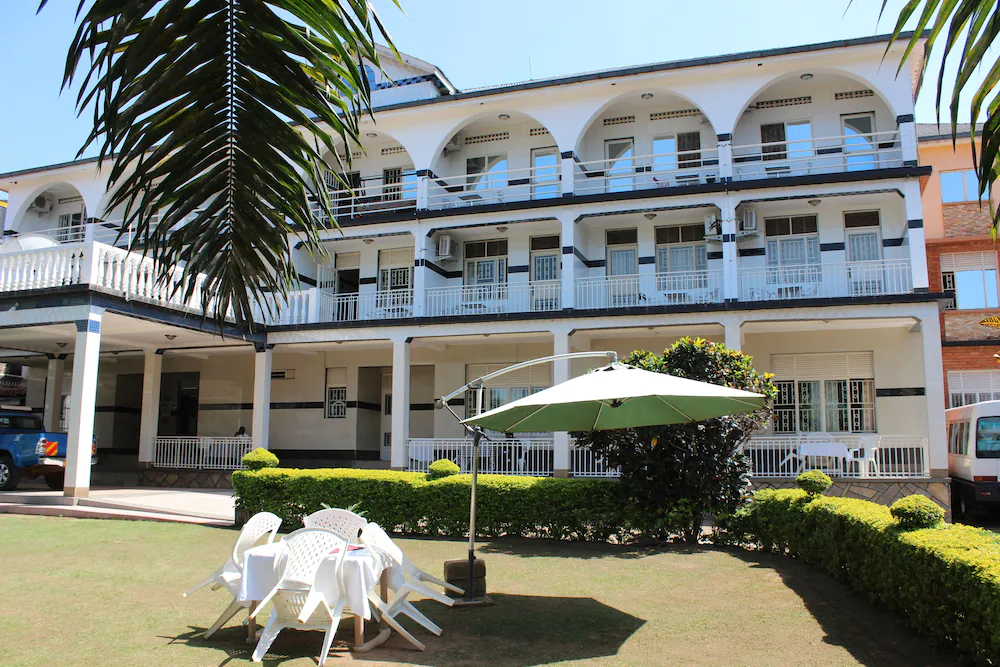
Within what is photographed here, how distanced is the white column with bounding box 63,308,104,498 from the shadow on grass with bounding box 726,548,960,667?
12.6 meters

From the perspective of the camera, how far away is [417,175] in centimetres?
2081

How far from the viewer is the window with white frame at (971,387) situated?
22375 mm

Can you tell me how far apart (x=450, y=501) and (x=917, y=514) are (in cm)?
712

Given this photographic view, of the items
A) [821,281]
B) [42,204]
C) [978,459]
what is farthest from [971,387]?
[42,204]

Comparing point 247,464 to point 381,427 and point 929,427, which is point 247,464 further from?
point 929,427

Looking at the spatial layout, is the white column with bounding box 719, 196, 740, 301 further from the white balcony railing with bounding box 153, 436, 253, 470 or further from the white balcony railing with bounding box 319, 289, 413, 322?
the white balcony railing with bounding box 153, 436, 253, 470

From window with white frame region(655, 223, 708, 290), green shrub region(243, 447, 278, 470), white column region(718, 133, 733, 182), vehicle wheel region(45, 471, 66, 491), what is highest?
white column region(718, 133, 733, 182)

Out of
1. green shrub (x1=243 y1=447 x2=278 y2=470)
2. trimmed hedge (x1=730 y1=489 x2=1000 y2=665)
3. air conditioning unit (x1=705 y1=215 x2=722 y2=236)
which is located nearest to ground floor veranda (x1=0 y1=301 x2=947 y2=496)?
air conditioning unit (x1=705 y1=215 x2=722 y2=236)

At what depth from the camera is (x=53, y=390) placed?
853 inches

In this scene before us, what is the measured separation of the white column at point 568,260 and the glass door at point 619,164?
206 centimetres

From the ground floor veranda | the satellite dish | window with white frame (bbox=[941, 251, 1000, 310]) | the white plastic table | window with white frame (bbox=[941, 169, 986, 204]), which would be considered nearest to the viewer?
the white plastic table

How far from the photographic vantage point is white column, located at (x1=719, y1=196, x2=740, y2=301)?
58.2 feet

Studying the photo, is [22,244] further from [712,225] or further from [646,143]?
[712,225]

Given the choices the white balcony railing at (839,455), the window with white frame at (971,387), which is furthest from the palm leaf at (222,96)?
the window with white frame at (971,387)
